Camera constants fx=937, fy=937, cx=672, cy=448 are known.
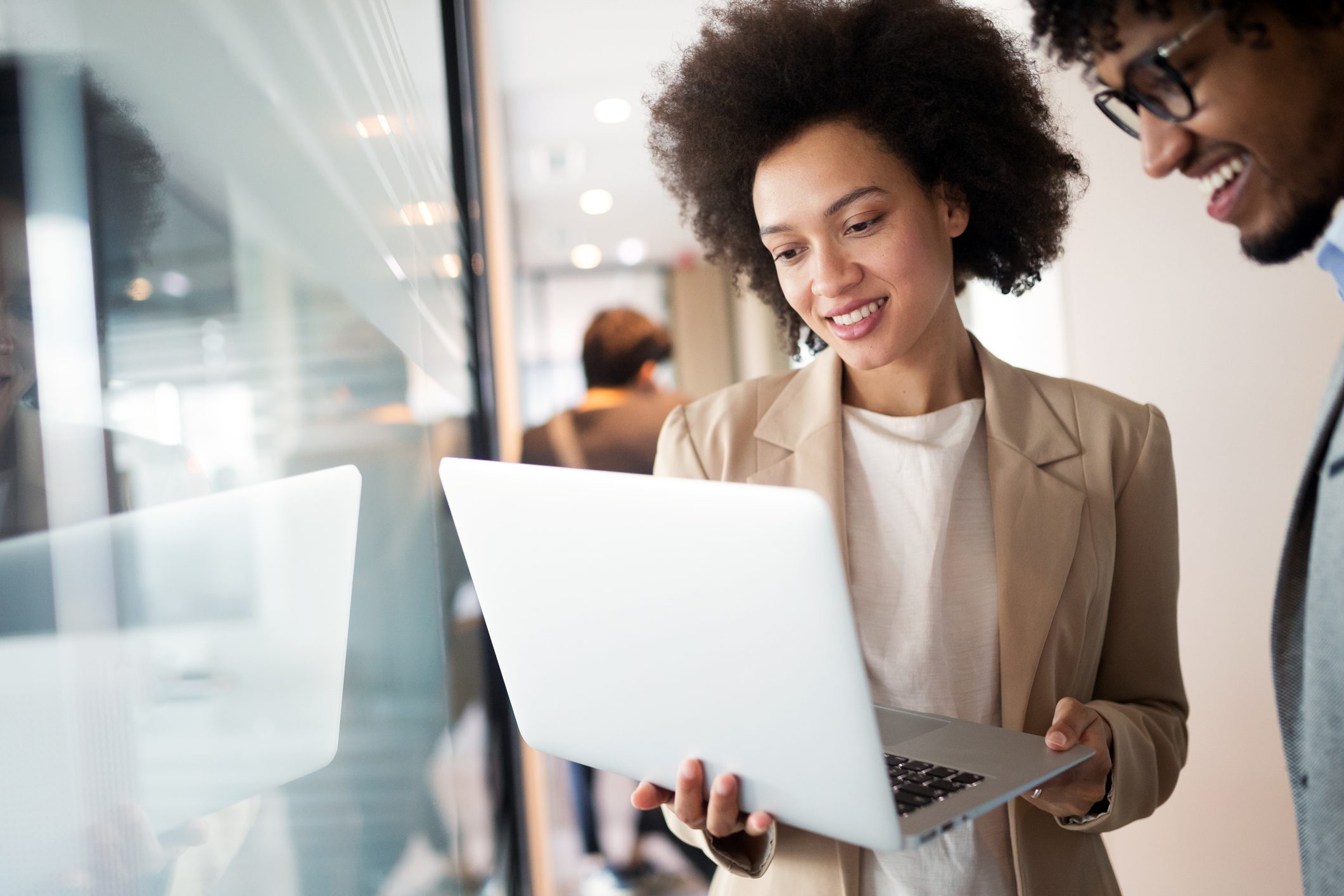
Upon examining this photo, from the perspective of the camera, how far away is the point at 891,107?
122 cm

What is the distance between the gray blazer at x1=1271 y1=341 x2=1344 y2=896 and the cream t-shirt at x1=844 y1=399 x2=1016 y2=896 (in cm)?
38

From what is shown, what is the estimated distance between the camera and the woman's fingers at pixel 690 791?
79 centimetres

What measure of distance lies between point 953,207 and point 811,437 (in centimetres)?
40

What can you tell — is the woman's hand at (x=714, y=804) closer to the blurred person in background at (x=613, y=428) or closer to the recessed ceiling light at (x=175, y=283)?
the recessed ceiling light at (x=175, y=283)

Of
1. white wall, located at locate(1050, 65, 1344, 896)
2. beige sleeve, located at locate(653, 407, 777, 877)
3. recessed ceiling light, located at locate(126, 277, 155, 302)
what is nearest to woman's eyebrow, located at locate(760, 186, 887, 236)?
beige sleeve, located at locate(653, 407, 777, 877)

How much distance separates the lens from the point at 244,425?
0.80m

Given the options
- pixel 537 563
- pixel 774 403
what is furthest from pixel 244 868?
pixel 774 403

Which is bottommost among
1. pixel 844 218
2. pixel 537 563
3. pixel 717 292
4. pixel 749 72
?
pixel 537 563

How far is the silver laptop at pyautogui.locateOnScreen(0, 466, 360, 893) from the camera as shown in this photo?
52 centimetres

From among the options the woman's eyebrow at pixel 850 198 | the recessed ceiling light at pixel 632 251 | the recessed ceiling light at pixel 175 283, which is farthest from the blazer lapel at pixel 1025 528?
the recessed ceiling light at pixel 632 251

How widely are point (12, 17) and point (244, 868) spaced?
2.06 ft

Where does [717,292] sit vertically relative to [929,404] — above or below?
above

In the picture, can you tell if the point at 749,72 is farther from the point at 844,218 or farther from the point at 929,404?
the point at 929,404

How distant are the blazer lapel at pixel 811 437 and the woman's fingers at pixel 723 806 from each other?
1.34 feet
